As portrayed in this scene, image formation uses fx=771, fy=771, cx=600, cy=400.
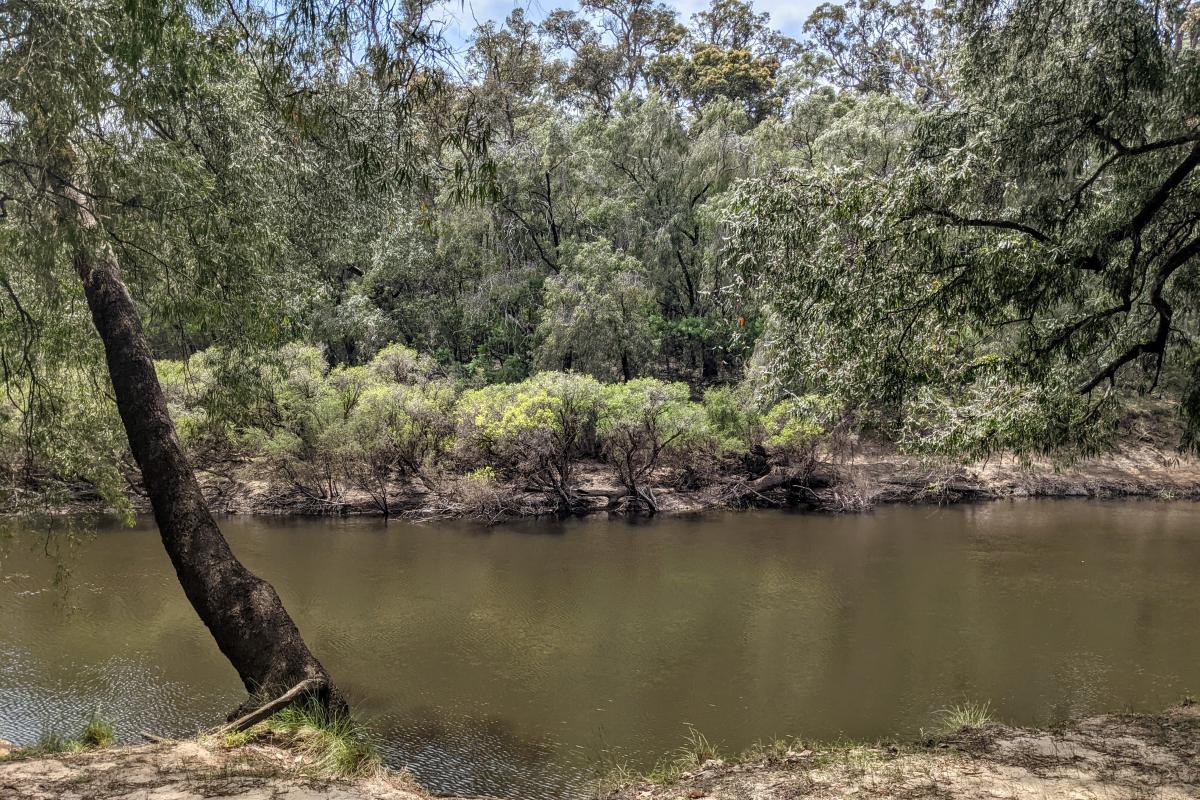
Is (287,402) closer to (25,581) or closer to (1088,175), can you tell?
(25,581)

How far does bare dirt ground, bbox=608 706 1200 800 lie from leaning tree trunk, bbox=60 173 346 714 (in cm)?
267

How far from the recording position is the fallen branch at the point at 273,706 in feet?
16.6

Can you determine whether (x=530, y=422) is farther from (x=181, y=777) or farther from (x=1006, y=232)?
(x=181, y=777)

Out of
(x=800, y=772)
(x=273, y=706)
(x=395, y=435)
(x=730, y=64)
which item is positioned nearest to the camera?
(x=800, y=772)

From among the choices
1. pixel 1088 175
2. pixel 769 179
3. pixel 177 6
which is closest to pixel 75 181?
pixel 177 6

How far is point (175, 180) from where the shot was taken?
538 centimetres

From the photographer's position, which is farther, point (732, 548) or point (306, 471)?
point (306, 471)

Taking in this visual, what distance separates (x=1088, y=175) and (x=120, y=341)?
8.63 m

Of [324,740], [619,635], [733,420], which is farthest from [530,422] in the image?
[324,740]

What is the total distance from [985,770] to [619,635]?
5038 mm

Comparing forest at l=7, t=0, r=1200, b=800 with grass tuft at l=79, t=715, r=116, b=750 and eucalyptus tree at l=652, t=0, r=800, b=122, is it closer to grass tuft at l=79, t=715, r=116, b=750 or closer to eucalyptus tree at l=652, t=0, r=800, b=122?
grass tuft at l=79, t=715, r=116, b=750

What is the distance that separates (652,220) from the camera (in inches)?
927

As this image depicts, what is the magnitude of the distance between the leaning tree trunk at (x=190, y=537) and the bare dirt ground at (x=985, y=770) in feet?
8.75

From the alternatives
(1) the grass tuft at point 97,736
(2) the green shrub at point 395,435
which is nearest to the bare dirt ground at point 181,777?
(1) the grass tuft at point 97,736
